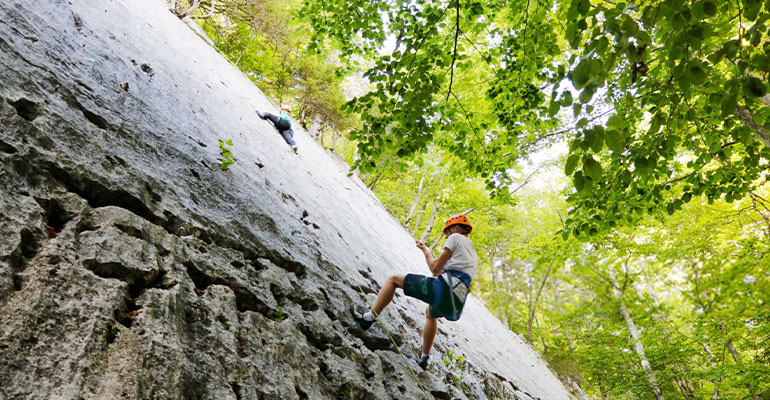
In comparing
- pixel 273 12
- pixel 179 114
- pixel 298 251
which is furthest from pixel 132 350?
pixel 273 12

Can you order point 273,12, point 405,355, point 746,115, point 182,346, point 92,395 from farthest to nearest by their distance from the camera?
point 273,12, point 746,115, point 405,355, point 182,346, point 92,395

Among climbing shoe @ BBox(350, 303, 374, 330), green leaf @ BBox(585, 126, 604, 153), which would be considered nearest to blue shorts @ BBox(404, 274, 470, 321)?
climbing shoe @ BBox(350, 303, 374, 330)

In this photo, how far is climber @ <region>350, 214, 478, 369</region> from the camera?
483cm

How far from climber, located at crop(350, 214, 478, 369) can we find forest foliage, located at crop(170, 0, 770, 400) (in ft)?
4.67

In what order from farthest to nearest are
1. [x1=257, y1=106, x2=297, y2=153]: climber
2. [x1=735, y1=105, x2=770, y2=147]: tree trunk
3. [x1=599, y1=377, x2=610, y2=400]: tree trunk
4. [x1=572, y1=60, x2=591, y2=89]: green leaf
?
[x1=599, y1=377, x2=610, y2=400]: tree trunk → [x1=257, y1=106, x2=297, y2=153]: climber → [x1=735, y1=105, x2=770, y2=147]: tree trunk → [x1=572, y1=60, x2=591, y2=89]: green leaf

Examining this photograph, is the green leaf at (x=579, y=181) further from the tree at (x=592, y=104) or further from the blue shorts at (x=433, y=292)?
the blue shorts at (x=433, y=292)

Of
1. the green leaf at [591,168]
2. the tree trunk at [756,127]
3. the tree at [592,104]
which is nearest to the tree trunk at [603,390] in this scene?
the tree at [592,104]

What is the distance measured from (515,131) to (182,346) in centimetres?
600

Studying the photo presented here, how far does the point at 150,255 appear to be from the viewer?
2.84 meters

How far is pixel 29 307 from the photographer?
2002 millimetres

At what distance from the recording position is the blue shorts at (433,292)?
4.82m

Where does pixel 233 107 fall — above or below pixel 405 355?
above

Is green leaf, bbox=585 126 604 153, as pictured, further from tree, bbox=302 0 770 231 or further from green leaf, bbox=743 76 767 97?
green leaf, bbox=743 76 767 97

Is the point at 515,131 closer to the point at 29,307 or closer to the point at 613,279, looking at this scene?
the point at 29,307
